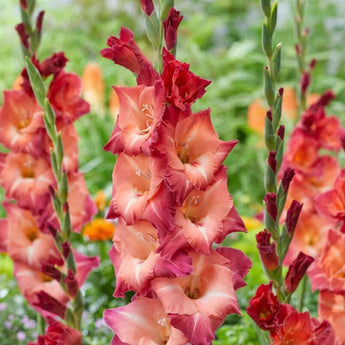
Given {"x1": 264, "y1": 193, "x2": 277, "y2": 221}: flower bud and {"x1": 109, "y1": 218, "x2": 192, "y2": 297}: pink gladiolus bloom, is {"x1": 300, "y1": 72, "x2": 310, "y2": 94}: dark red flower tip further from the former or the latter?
{"x1": 109, "y1": 218, "x2": 192, "y2": 297}: pink gladiolus bloom

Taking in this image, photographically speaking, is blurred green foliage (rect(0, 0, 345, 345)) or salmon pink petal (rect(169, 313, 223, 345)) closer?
salmon pink petal (rect(169, 313, 223, 345))

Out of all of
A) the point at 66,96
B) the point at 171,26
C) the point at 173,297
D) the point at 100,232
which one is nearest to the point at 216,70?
the point at 100,232

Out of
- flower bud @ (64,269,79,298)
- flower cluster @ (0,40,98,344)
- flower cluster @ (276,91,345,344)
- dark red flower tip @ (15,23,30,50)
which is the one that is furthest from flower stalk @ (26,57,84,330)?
flower cluster @ (276,91,345,344)

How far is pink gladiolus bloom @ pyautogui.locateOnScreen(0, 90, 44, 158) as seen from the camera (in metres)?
1.71

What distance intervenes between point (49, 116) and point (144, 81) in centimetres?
34

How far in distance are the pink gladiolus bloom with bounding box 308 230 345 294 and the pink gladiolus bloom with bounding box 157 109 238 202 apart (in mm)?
468

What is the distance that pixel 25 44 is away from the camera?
1.71 metres

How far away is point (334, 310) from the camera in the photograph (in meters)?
1.56

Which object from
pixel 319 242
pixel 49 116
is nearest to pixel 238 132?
pixel 319 242

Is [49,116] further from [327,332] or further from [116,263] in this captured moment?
[327,332]

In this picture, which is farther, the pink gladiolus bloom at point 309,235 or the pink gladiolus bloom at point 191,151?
the pink gladiolus bloom at point 309,235

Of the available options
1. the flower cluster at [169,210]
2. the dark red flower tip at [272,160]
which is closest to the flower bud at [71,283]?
the flower cluster at [169,210]

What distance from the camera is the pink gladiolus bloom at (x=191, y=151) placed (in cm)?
115

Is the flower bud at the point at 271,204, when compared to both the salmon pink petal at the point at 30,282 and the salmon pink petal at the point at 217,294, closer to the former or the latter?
the salmon pink petal at the point at 217,294
